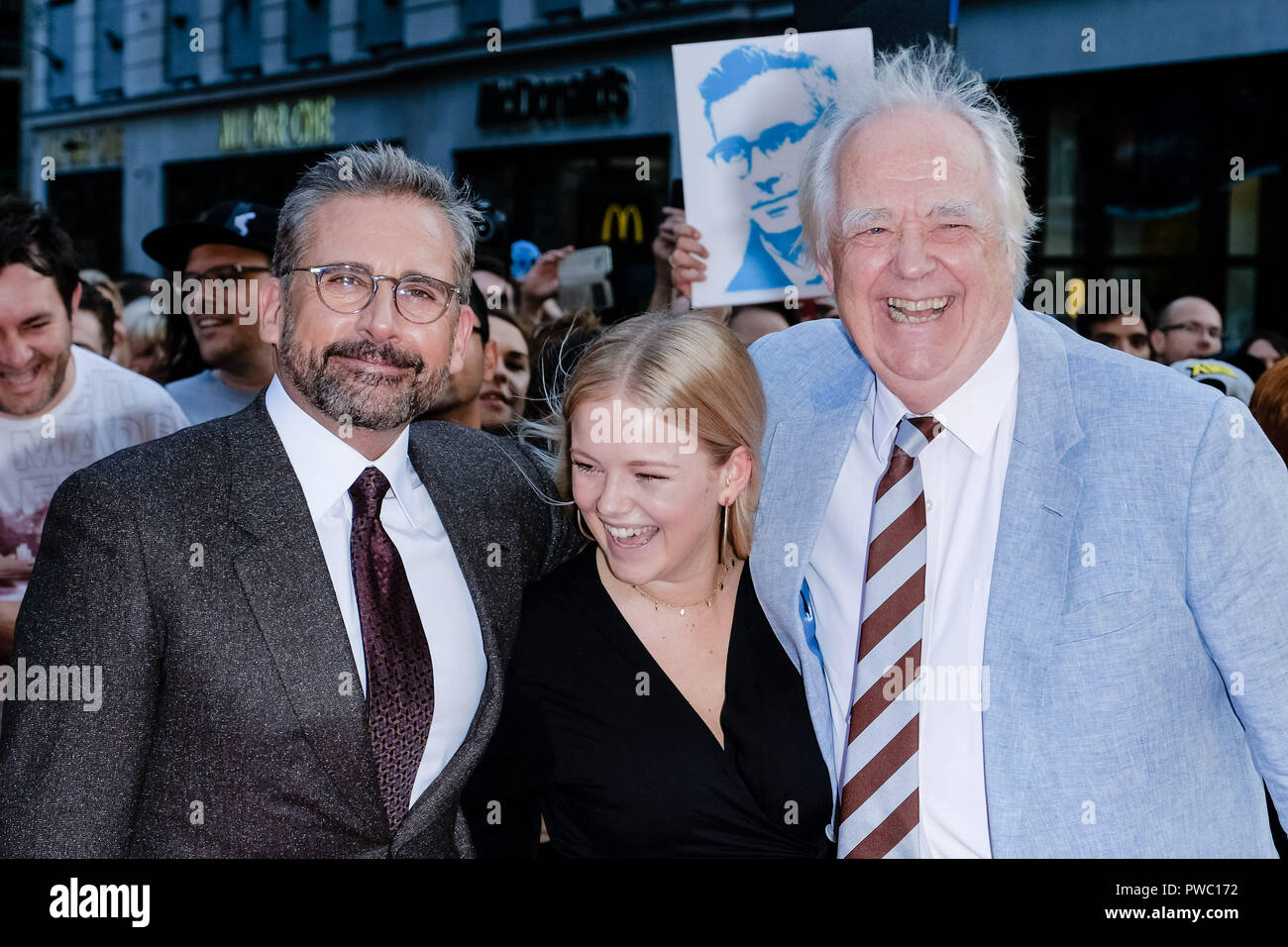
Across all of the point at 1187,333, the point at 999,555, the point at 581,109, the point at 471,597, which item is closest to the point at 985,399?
the point at 999,555

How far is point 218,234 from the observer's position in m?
4.03

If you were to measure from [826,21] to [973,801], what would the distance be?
1.98 metres

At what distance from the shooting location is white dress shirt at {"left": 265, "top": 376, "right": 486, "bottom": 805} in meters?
→ 2.12

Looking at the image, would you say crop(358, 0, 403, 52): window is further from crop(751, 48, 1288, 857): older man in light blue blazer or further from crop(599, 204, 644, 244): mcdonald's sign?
crop(751, 48, 1288, 857): older man in light blue blazer

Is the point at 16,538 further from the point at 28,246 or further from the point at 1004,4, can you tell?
the point at 1004,4

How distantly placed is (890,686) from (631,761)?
0.49 m

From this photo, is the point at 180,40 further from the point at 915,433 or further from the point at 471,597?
the point at 915,433

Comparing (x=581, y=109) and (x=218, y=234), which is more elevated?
(x=581, y=109)

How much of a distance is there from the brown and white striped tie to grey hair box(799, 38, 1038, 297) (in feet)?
1.34

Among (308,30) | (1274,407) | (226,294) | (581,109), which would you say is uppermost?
(308,30)

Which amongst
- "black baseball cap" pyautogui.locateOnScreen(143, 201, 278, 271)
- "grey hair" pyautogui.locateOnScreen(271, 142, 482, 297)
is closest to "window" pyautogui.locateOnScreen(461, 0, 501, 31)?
"black baseball cap" pyautogui.locateOnScreen(143, 201, 278, 271)

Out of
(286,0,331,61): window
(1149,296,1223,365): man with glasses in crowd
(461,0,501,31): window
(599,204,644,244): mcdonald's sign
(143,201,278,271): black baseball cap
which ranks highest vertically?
(286,0,331,61): window

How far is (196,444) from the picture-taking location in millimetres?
2092

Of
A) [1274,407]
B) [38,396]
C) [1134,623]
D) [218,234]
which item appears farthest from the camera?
[218,234]
